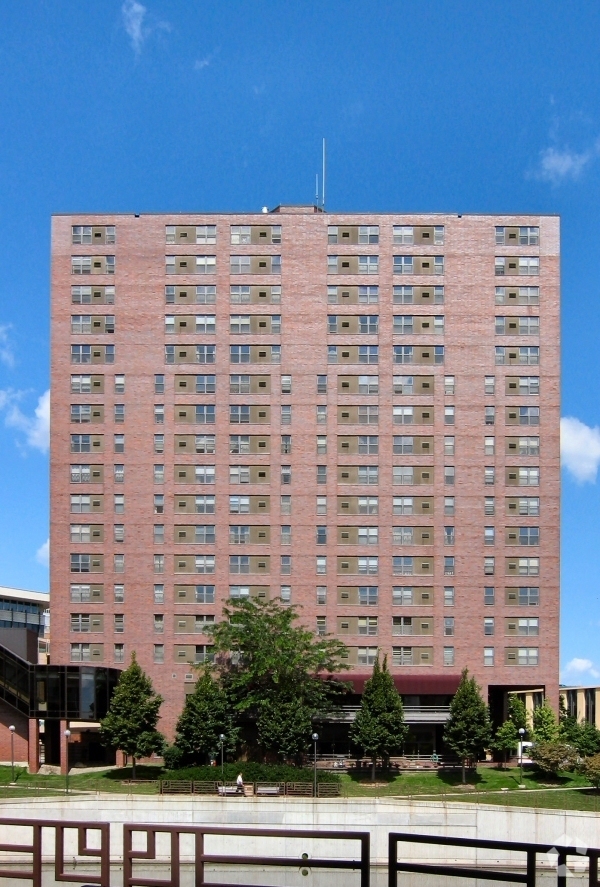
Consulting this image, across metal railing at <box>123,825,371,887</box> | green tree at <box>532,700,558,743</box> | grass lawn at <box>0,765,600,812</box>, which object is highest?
metal railing at <box>123,825,371,887</box>

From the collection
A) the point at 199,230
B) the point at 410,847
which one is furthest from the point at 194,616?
the point at 410,847

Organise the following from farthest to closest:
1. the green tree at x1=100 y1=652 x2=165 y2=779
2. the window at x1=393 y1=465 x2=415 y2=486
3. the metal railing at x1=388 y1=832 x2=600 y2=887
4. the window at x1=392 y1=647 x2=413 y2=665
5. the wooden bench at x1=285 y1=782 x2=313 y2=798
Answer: the window at x1=393 y1=465 x2=415 y2=486 → the window at x1=392 y1=647 x2=413 y2=665 → the green tree at x1=100 y1=652 x2=165 y2=779 → the wooden bench at x1=285 y1=782 x2=313 y2=798 → the metal railing at x1=388 y1=832 x2=600 y2=887

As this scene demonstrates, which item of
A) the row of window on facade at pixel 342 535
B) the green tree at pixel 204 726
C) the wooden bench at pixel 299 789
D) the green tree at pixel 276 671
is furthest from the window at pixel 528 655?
the wooden bench at pixel 299 789

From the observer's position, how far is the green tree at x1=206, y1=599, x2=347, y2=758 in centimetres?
8600

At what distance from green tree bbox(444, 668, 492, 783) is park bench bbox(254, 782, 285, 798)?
55.0 ft

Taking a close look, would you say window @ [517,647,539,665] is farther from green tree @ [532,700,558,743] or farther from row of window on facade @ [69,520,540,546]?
row of window on facade @ [69,520,540,546]

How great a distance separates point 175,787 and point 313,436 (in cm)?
3391

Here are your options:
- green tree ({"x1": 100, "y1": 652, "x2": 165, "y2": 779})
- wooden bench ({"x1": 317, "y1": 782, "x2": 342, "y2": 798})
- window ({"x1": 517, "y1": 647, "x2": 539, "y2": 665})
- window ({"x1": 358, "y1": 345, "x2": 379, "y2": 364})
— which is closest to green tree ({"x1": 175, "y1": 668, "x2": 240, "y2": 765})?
green tree ({"x1": 100, "y1": 652, "x2": 165, "y2": 779})

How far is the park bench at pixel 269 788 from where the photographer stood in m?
75.5

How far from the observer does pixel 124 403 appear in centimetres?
9919

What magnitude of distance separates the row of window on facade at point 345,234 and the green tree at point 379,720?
3682 cm

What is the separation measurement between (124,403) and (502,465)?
108 feet

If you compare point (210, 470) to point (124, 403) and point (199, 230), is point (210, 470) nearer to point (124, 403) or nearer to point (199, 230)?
point (124, 403)

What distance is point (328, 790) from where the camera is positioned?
76.1m
